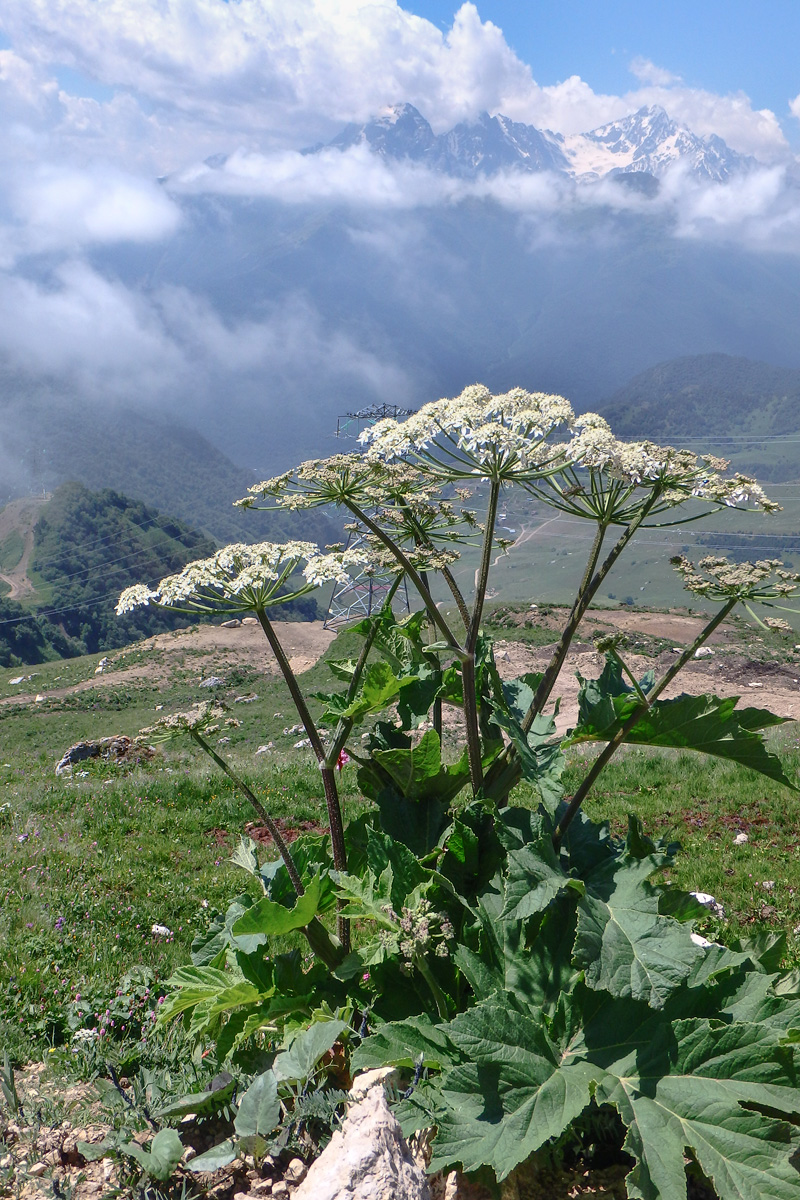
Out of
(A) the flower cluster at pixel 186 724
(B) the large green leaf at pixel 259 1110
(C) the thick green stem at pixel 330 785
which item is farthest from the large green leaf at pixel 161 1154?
(A) the flower cluster at pixel 186 724

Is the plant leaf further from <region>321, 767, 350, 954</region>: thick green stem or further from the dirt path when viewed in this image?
the dirt path

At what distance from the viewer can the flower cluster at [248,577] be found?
4.54 m

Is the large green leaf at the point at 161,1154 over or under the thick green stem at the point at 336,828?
under

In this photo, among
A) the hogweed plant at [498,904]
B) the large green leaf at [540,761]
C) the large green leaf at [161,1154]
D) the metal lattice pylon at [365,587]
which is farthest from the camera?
the metal lattice pylon at [365,587]

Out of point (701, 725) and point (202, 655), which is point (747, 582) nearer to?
point (701, 725)

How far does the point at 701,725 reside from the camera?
3.86 metres

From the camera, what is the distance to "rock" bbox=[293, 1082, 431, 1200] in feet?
9.15

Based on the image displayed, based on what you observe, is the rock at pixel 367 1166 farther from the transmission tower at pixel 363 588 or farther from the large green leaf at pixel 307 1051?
the transmission tower at pixel 363 588

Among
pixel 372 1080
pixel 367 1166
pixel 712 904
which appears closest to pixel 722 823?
pixel 712 904

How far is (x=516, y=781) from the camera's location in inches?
179

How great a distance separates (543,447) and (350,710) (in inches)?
74.5

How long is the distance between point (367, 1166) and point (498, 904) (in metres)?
1.34

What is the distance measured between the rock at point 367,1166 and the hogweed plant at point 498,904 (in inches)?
6.9

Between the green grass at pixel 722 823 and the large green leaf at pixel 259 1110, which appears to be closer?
the large green leaf at pixel 259 1110
